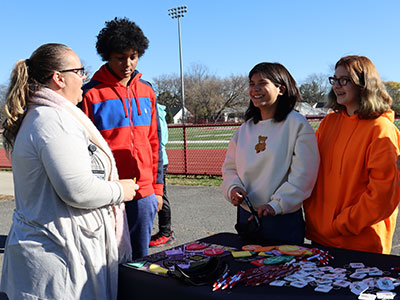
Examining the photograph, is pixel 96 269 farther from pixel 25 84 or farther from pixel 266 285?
pixel 25 84

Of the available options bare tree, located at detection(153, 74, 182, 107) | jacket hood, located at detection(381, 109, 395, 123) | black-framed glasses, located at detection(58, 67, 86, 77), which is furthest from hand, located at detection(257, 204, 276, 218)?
bare tree, located at detection(153, 74, 182, 107)

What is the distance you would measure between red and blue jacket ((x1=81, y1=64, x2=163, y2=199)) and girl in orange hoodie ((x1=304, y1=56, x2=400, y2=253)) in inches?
40.9

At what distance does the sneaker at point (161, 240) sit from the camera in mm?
5101

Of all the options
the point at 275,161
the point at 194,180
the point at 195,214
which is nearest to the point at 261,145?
the point at 275,161

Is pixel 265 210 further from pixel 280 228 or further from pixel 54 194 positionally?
pixel 54 194

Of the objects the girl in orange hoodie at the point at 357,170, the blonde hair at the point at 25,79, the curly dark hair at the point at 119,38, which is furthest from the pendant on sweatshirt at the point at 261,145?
the blonde hair at the point at 25,79

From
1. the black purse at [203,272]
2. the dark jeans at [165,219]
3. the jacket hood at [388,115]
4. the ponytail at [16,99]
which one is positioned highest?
the ponytail at [16,99]

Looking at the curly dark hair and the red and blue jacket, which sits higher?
the curly dark hair

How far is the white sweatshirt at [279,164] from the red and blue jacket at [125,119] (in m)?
0.55

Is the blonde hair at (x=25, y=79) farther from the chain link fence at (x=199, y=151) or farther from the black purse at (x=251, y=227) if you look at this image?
the chain link fence at (x=199, y=151)

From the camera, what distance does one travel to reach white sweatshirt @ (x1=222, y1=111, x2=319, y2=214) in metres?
2.47

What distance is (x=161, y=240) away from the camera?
5.17m

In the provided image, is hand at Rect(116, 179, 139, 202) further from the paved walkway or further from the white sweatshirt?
the paved walkway

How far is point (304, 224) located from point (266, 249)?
61cm
